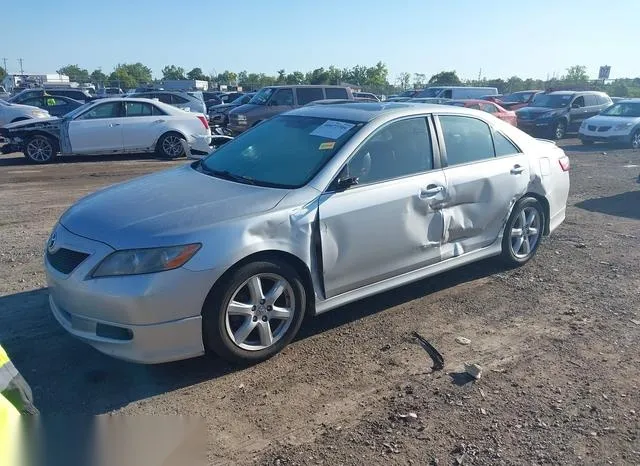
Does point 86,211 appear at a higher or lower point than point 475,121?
lower

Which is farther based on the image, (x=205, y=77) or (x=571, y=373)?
(x=205, y=77)

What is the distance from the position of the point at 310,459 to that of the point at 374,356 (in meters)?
1.22

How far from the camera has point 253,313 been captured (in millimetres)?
3803

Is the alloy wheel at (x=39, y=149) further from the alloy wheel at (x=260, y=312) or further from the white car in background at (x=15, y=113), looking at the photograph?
the alloy wheel at (x=260, y=312)

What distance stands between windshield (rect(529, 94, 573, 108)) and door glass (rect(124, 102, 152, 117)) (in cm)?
1538

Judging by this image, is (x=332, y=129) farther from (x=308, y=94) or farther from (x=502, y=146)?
(x=308, y=94)

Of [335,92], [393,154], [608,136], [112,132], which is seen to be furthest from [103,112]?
[608,136]

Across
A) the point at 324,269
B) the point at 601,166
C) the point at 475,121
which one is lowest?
the point at 601,166

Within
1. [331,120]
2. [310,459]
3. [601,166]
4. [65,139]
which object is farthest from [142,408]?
[601,166]

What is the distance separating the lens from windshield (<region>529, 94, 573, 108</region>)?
72.2 ft

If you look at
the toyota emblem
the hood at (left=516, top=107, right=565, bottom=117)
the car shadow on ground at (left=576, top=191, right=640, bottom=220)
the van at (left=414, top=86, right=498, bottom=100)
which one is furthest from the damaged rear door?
the van at (left=414, top=86, right=498, bottom=100)

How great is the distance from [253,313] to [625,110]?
64.2 feet

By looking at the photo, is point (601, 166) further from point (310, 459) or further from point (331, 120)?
point (310, 459)

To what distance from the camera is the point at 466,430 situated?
3.21 metres
